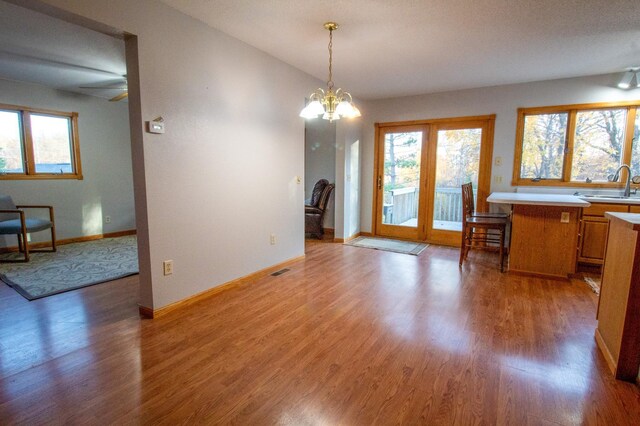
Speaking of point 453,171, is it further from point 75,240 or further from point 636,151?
point 75,240

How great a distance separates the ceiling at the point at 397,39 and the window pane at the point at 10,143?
0.59 m

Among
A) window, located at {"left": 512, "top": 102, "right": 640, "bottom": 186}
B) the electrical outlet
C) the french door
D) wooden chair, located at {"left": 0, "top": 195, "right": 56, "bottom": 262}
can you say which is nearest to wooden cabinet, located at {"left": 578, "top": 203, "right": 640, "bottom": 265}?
window, located at {"left": 512, "top": 102, "right": 640, "bottom": 186}

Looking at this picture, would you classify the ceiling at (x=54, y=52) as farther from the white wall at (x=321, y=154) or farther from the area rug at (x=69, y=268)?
the white wall at (x=321, y=154)

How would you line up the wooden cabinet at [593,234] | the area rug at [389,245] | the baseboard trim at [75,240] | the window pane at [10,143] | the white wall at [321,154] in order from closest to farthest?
the wooden cabinet at [593,234]
the window pane at [10,143]
the baseboard trim at [75,240]
the area rug at [389,245]
the white wall at [321,154]

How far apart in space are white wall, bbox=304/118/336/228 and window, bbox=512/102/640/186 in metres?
2.96

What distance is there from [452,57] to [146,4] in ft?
9.71

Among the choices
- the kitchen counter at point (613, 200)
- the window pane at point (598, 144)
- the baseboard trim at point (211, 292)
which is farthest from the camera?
the window pane at point (598, 144)

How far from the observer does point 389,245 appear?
5055 mm

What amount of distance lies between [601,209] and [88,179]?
291 inches

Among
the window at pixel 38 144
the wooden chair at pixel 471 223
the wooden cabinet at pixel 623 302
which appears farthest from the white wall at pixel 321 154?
the wooden cabinet at pixel 623 302

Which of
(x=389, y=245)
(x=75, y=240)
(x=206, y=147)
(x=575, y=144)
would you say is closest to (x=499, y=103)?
(x=575, y=144)

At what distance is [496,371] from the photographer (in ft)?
6.15

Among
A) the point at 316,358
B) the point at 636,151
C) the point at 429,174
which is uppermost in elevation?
the point at 636,151

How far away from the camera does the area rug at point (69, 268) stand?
3.21 metres
